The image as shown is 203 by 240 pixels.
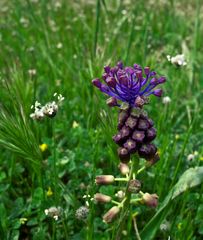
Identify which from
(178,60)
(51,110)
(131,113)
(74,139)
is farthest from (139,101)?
(74,139)

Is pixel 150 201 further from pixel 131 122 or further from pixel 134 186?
pixel 131 122

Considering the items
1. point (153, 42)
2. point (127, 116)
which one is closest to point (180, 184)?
point (127, 116)

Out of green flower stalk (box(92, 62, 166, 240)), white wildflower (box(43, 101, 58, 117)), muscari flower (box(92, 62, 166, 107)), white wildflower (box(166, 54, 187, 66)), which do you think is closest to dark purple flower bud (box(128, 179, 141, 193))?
green flower stalk (box(92, 62, 166, 240))

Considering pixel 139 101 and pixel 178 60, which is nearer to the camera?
pixel 139 101

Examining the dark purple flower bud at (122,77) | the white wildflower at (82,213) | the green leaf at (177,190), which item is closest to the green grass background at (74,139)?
the white wildflower at (82,213)

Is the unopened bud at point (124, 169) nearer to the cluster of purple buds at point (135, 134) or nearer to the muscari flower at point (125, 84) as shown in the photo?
the cluster of purple buds at point (135, 134)

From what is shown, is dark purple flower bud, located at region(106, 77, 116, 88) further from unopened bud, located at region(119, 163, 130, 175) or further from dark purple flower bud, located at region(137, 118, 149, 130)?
unopened bud, located at region(119, 163, 130, 175)

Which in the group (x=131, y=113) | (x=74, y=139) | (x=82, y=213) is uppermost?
(x=131, y=113)
